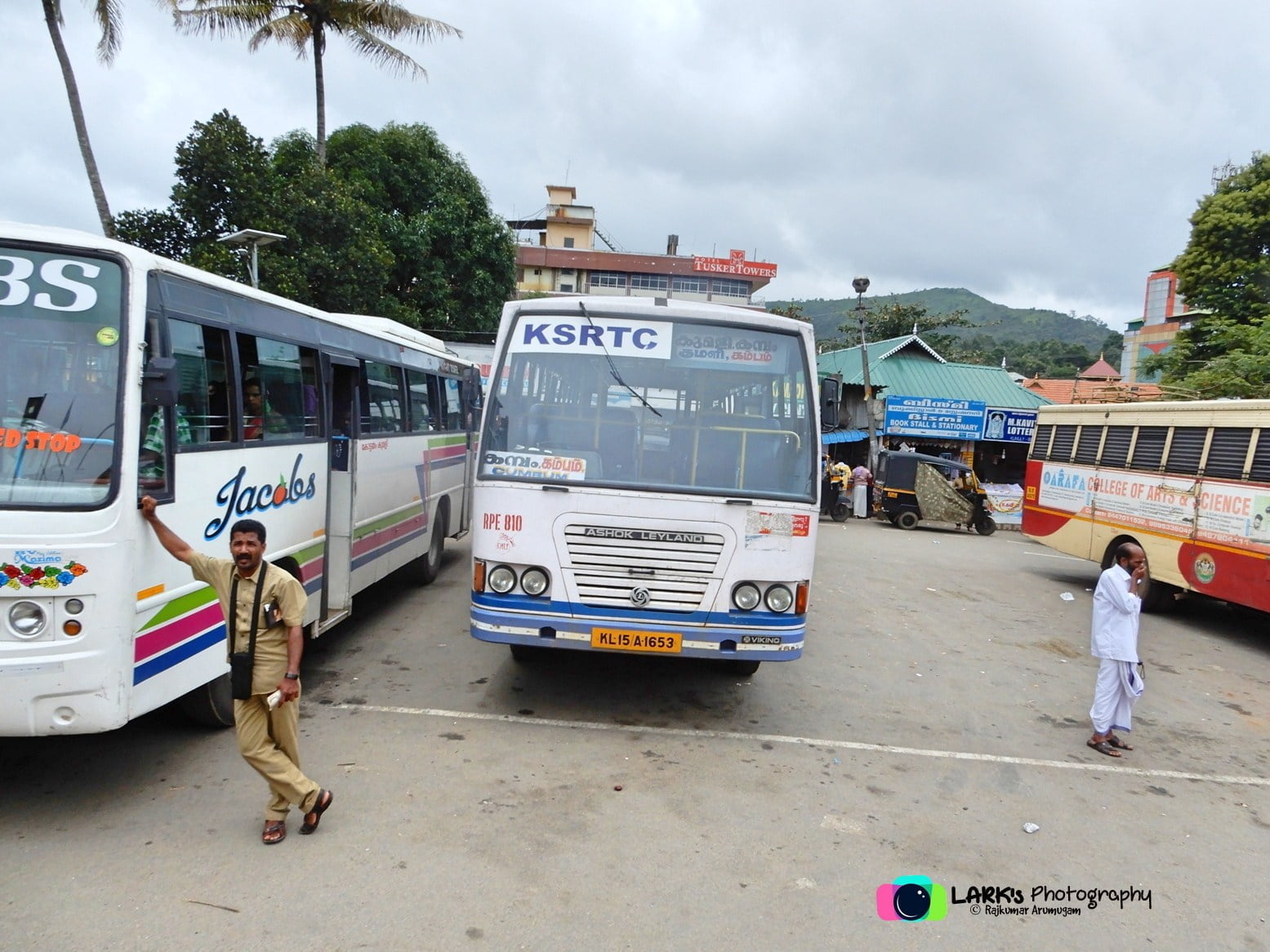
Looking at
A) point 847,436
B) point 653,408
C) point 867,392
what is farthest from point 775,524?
point 847,436

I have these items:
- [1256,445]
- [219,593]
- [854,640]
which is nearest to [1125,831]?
[854,640]

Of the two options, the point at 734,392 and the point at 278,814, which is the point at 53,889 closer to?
the point at 278,814

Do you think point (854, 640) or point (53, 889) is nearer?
point (53, 889)

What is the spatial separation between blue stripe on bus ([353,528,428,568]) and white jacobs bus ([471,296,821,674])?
7.61 feet

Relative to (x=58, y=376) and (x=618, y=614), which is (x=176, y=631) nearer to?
(x=58, y=376)

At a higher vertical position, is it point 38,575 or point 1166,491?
point 1166,491

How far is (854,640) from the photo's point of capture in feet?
29.4

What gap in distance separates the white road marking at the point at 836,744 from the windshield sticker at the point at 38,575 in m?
2.50

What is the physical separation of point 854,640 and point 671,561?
4.14 meters

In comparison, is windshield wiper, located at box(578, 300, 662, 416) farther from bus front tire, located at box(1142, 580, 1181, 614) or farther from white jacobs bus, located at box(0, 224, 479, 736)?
bus front tire, located at box(1142, 580, 1181, 614)

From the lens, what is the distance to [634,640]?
18.2ft

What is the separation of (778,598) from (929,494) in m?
16.7

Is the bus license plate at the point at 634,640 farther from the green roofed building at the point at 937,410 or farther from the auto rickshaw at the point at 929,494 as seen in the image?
the green roofed building at the point at 937,410

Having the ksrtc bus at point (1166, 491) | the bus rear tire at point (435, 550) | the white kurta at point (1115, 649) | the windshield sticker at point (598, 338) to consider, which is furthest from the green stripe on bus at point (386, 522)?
the ksrtc bus at point (1166, 491)
